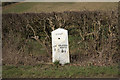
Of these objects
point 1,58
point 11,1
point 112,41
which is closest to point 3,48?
point 1,58

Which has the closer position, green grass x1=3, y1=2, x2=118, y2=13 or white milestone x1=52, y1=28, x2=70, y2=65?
white milestone x1=52, y1=28, x2=70, y2=65

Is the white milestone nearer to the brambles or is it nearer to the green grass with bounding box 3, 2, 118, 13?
the brambles

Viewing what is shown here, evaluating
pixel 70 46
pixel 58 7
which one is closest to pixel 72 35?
pixel 70 46

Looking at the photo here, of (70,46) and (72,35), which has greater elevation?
(72,35)

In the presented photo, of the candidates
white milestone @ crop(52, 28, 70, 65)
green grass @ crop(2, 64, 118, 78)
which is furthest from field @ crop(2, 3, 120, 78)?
white milestone @ crop(52, 28, 70, 65)

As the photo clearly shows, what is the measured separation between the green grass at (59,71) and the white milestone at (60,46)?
33 centimetres

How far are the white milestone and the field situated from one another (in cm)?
24

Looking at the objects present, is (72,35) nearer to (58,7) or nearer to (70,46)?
(70,46)

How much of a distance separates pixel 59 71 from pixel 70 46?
1.99 metres

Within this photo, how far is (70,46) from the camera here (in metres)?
8.28

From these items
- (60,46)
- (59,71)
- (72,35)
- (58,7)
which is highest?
(58,7)

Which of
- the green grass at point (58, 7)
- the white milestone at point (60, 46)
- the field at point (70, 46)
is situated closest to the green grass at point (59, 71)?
the field at point (70, 46)

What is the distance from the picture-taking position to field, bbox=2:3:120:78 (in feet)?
21.2

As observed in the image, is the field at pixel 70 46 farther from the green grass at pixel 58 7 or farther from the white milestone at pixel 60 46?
the green grass at pixel 58 7
